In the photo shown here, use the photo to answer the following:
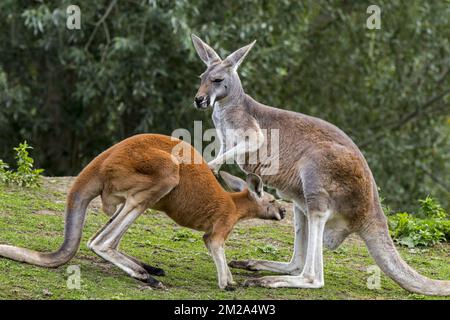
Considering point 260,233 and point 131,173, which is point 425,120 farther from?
point 131,173

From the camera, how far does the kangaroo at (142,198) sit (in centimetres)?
568

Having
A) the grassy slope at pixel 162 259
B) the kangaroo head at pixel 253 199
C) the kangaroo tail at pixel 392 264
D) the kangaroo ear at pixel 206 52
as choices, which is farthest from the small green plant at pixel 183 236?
the kangaroo tail at pixel 392 264

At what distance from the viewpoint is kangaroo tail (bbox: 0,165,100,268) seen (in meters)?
5.66

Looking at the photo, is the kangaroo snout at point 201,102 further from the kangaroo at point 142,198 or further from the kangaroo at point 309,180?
the kangaroo at point 142,198

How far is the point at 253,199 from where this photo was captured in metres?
6.28

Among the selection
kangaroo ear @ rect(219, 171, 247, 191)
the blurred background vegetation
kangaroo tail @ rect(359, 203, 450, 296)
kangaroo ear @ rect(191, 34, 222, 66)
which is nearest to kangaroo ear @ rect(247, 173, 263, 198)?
kangaroo ear @ rect(219, 171, 247, 191)

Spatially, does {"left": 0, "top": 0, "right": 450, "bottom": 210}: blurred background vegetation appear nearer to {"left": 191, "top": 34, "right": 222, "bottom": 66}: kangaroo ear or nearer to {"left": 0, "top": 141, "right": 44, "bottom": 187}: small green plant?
{"left": 0, "top": 141, "right": 44, "bottom": 187}: small green plant

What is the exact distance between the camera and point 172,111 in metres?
12.6

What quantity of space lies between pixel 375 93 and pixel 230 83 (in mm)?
8535

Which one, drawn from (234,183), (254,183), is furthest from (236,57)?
(254,183)

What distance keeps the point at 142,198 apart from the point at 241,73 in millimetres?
5938

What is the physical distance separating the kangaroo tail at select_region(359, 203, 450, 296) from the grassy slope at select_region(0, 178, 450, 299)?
10 centimetres

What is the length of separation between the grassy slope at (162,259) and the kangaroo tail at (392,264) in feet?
0.32

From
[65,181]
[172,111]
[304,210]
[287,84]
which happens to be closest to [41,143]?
→ [172,111]
